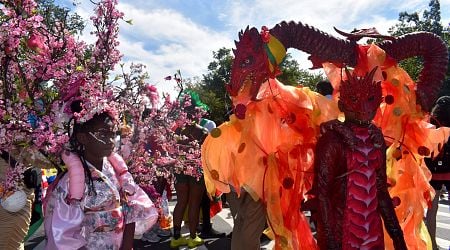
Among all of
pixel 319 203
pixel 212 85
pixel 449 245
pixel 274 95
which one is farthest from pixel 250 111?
pixel 212 85

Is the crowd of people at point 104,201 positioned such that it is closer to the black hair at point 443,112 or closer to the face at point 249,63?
the face at point 249,63

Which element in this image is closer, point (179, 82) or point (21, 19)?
point (21, 19)

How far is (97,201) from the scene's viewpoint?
2.54 metres

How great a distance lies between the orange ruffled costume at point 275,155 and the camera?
3.15 m

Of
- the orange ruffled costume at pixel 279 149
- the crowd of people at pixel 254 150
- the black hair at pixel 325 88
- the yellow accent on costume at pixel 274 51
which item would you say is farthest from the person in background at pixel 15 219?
the black hair at pixel 325 88

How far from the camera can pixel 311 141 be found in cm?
324

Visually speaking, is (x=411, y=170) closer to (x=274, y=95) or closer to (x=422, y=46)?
(x=422, y=46)

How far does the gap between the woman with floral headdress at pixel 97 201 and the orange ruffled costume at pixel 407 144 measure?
Result: 1.78 metres

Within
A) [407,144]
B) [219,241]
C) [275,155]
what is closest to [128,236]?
[275,155]

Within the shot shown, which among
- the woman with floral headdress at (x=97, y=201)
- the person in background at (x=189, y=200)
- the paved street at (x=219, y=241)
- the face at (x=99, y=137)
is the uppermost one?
the face at (x=99, y=137)

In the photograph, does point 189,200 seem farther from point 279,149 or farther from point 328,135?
point 328,135

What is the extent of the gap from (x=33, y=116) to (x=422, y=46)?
2791 mm

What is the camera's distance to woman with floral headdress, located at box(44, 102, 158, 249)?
238 centimetres

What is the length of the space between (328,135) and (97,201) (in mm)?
1388
